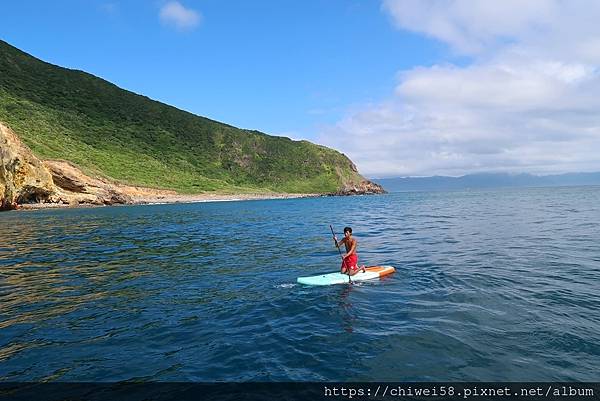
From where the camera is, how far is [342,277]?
56.5 feet

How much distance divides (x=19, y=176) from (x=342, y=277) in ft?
257

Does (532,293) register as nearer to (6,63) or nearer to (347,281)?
(347,281)

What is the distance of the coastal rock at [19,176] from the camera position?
66375 mm

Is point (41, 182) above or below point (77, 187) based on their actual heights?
above

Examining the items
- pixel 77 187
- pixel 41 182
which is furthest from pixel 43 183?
pixel 77 187

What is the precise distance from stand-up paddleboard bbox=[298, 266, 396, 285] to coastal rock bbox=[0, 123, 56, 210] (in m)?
69.7

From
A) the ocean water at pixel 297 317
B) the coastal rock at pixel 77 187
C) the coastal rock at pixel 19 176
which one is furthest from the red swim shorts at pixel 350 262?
the coastal rock at pixel 77 187

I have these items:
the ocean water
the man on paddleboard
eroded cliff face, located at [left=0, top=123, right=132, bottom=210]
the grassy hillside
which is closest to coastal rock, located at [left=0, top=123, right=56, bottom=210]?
eroded cliff face, located at [left=0, top=123, right=132, bottom=210]

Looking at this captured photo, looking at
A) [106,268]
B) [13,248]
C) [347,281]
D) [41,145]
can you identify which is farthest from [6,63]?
[347,281]

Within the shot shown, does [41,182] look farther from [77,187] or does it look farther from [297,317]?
[297,317]

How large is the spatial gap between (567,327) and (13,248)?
33670 millimetres

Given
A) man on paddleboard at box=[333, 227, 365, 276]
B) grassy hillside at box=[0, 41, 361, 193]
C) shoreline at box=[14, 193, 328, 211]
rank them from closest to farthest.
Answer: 1. man on paddleboard at box=[333, 227, 365, 276]
2. shoreline at box=[14, 193, 328, 211]
3. grassy hillside at box=[0, 41, 361, 193]

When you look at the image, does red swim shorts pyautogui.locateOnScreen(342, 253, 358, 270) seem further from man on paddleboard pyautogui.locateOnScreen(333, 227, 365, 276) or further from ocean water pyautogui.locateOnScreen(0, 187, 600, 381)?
ocean water pyautogui.locateOnScreen(0, 187, 600, 381)

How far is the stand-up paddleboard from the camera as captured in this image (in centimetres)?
1664
